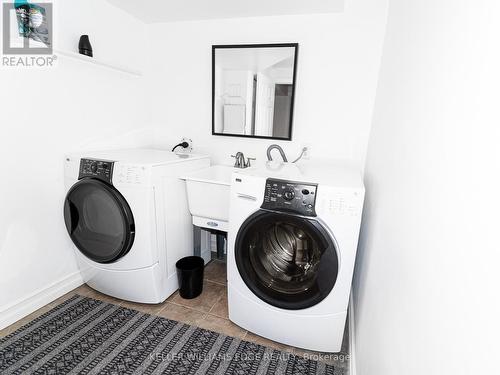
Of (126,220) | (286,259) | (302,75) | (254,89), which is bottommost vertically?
(286,259)

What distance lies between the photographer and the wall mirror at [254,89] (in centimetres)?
203

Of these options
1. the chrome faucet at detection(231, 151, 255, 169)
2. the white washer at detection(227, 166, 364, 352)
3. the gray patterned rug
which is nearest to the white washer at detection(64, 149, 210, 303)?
the gray patterned rug

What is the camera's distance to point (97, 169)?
66.3 inches

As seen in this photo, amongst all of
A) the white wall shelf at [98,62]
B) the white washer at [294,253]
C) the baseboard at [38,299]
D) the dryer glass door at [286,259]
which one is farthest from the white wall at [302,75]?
the baseboard at [38,299]

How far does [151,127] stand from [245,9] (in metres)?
1.29

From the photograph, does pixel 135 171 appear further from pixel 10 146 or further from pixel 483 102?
pixel 483 102

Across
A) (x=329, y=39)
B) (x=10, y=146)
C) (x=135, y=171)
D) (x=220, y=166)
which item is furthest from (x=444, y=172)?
(x=10, y=146)

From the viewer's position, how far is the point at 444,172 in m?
0.61

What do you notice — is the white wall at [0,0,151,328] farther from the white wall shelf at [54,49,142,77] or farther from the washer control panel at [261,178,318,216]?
the washer control panel at [261,178,318,216]

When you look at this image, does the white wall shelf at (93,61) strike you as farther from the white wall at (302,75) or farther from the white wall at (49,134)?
the white wall at (302,75)

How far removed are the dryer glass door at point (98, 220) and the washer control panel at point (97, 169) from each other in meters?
0.04

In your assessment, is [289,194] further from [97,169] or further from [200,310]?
[97,169]

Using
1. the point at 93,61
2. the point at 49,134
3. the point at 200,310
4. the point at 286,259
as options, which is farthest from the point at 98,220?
the point at 286,259

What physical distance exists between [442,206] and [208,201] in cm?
143
